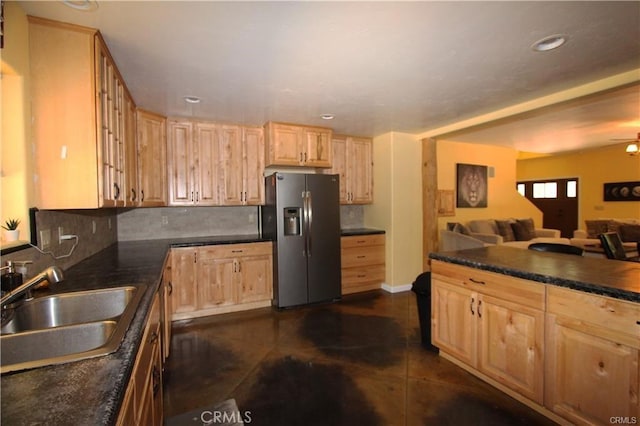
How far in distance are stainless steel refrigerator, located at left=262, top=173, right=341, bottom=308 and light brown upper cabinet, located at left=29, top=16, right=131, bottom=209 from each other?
2.03 m

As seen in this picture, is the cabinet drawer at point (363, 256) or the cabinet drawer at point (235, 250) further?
the cabinet drawer at point (363, 256)

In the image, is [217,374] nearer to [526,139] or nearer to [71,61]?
[71,61]

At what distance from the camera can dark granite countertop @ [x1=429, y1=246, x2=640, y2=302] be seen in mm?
1536

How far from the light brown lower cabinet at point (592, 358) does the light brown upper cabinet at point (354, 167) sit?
3.05 m

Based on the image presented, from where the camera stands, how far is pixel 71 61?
173 cm

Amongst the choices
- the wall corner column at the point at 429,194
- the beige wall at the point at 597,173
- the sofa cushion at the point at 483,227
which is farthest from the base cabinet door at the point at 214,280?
the beige wall at the point at 597,173

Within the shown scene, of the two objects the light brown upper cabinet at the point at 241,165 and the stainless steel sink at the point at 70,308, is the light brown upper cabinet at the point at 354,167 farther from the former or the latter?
the stainless steel sink at the point at 70,308

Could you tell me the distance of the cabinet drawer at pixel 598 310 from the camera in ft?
4.70

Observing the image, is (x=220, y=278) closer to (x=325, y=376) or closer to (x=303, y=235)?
(x=303, y=235)

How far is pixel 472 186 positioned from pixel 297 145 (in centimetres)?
397

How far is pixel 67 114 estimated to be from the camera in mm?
1714

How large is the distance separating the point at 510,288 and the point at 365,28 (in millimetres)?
1845

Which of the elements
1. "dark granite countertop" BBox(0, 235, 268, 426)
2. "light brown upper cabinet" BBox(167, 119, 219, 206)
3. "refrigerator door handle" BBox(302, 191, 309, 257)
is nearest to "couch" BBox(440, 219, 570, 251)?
"refrigerator door handle" BBox(302, 191, 309, 257)

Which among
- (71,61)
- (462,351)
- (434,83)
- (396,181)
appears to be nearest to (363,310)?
(462,351)
